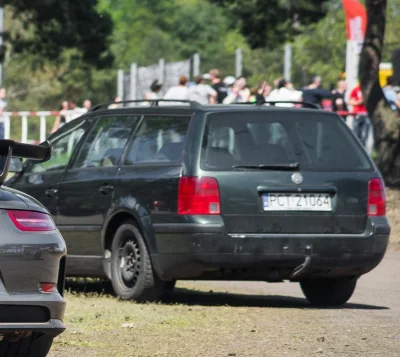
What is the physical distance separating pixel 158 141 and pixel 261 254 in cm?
130

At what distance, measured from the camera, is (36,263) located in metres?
6.75

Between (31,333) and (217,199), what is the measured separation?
401 centimetres

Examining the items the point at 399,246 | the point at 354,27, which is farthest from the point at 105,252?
the point at 354,27

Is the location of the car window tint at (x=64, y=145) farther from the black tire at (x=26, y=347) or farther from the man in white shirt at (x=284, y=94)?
the man in white shirt at (x=284, y=94)

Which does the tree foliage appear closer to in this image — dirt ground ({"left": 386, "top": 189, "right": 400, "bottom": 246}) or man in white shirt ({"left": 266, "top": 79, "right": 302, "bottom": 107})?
man in white shirt ({"left": 266, "top": 79, "right": 302, "bottom": 107})

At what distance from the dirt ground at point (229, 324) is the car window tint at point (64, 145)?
3.55ft

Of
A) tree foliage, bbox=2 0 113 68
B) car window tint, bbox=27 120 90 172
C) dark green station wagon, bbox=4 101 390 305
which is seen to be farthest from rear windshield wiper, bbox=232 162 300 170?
tree foliage, bbox=2 0 113 68

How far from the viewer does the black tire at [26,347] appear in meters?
7.21

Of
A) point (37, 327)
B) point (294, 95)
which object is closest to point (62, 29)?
point (294, 95)

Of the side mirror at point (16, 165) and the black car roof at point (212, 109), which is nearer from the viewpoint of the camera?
the side mirror at point (16, 165)

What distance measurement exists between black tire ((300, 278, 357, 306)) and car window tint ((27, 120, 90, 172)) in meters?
2.21

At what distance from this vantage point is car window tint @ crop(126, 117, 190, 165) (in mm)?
11055

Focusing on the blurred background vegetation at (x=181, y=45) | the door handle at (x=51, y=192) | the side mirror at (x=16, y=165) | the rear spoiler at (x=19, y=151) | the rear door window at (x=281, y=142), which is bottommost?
the blurred background vegetation at (x=181, y=45)

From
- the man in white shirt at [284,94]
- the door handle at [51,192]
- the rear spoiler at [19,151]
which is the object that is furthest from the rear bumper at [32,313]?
the man in white shirt at [284,94]
